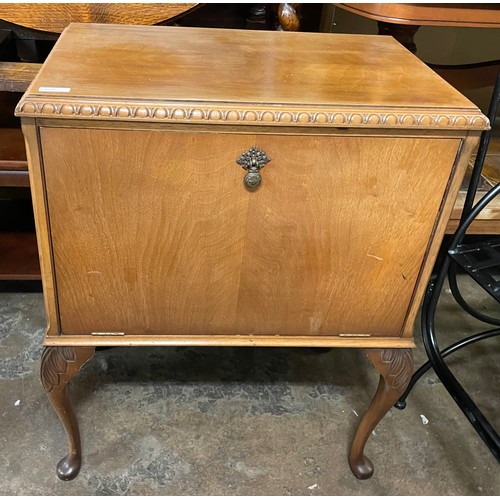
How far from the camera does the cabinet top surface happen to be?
0.73m

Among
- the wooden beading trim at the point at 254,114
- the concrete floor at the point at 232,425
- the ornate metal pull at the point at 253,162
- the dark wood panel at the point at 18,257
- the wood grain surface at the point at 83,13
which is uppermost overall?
the wooden beading trim at the point at 254,114

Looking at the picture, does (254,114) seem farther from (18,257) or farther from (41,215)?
(18,257)

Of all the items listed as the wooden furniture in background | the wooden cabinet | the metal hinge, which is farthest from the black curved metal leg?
the metal hinge

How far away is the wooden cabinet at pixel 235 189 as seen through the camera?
2.47 feet

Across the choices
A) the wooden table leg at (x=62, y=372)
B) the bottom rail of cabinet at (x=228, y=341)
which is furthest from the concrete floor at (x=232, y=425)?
the bottom rail of cabinet at (x=228, y=341)

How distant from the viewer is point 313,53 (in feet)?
3.25

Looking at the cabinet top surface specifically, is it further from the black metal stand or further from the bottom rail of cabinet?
the bottom rail of cabinet

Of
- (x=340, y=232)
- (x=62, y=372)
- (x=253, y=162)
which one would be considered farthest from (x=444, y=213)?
(x=62, y=372)

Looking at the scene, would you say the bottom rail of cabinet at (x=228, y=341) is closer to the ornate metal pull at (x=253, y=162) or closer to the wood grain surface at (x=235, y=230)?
the wood grain surface at (x=235, y=230)

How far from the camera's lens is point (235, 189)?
2.65 feet

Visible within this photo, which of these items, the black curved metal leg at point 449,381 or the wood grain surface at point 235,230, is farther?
the black curved metal leg at point 449,381

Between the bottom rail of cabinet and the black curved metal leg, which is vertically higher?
the bottom rail of cabinet

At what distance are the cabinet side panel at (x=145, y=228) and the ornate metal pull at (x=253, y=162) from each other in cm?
1

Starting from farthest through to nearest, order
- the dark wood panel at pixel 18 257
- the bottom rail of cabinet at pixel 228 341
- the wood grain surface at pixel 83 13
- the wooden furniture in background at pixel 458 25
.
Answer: the dark wood panel at pixel 18 257, the wood grain surface at pixel 83 13, the wooden furniture in background at pixel 458 25, the bottom rail of cabinet at pixel 228 341
